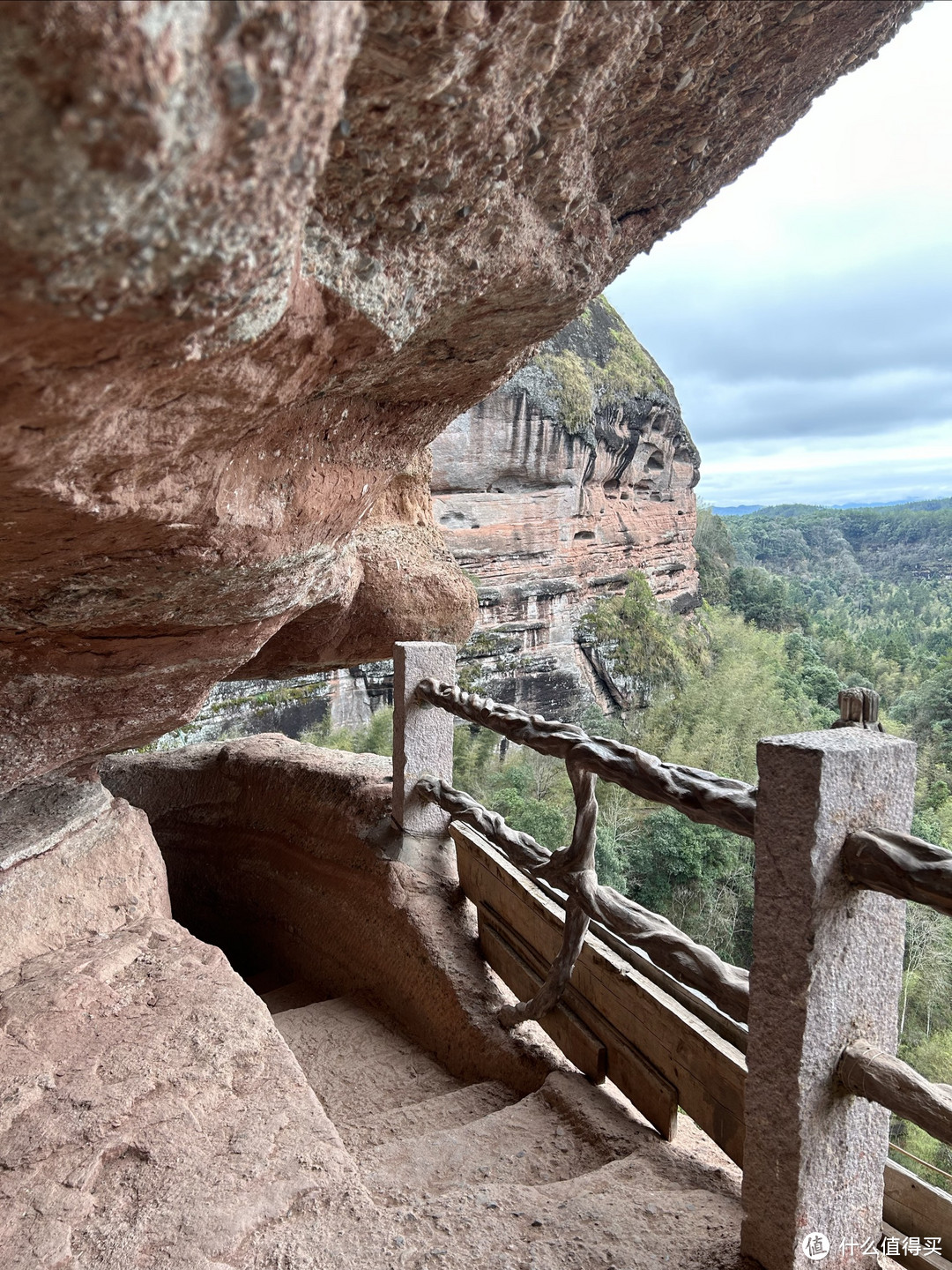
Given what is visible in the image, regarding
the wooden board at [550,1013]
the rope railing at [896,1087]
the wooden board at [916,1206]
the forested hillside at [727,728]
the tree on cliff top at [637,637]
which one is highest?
the rope railing at [896,1087]

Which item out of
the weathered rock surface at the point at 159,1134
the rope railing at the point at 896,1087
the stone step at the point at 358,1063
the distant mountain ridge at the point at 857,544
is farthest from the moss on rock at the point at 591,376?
the distant mountain ridge at the point at 857,544

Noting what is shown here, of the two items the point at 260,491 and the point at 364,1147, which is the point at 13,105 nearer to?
the point at 260,491

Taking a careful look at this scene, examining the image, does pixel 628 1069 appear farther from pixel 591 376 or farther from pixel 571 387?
pixel 591 376

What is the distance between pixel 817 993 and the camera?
4.48 ft

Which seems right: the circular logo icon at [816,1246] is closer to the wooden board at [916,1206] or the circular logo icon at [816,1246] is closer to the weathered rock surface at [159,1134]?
the wooden board at [916,1206]

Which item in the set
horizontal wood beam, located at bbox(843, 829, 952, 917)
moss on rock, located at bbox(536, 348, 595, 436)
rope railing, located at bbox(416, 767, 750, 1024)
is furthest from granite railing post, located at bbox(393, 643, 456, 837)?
moss on rock, located at bbox(536, 348, 595, 436)

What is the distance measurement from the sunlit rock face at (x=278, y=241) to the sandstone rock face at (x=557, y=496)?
12.2 metres

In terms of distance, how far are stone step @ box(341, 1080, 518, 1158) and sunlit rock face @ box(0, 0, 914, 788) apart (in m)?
1.63

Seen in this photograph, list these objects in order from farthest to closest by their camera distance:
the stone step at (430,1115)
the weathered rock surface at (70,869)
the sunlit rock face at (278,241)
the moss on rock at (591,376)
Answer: the moss on rock at (591,376) < the weathered rock surface at (70,869) < the stone step at (430,1115) < the sunlit rock face at (278,241)

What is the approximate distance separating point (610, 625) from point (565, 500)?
3.30 meters

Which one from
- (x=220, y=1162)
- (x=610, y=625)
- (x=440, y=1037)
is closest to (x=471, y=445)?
(x=610, y=625)

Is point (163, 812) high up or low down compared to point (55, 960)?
down

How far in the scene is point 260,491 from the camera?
73.2 inches

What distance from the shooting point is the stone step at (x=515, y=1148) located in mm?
1923
